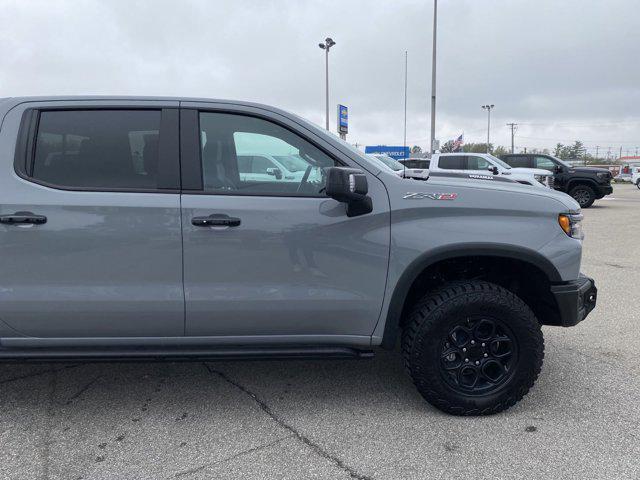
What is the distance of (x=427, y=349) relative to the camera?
115 inches

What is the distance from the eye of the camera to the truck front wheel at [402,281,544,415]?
2.92 meters

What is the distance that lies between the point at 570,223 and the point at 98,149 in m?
2.75

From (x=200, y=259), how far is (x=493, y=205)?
1674mm

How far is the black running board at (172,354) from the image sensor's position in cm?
284

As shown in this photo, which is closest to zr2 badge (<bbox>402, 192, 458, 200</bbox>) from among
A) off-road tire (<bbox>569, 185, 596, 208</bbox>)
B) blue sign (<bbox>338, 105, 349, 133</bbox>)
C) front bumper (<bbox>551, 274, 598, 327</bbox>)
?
front bumper (<bbox>551, 274, 598, 327</bbox>)

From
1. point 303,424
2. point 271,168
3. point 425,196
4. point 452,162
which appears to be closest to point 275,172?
point 271,168

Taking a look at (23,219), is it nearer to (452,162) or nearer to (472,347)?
(472,347)

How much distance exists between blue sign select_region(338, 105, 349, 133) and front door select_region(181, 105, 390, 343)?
20.0 m

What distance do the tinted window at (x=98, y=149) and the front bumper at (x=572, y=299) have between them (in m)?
2.40

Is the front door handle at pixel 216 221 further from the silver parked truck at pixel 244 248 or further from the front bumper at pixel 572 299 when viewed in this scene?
the front bumper at pixel 572 299

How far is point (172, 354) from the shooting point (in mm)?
2877

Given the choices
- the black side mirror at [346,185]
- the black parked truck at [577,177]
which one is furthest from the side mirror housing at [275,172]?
the black parked truck at [577,177]

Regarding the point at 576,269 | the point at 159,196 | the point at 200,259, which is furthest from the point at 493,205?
the point at 159,196

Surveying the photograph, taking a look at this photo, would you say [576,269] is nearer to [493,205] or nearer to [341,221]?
[493,205]
